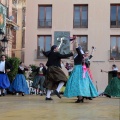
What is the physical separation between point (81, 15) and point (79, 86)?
85.7ft

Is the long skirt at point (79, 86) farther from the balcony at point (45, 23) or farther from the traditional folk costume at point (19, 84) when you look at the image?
the balcony at point (45, 23)

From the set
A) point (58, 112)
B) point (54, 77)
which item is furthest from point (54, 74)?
point (58, 112)

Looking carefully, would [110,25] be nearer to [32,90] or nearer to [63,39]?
[63,39]

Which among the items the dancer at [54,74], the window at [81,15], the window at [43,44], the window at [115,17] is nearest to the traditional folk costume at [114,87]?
the dancer at [54,74]

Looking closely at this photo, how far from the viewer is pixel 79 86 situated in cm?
1023

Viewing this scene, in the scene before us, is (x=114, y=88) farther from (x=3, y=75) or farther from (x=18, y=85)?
(x=3, y=75)

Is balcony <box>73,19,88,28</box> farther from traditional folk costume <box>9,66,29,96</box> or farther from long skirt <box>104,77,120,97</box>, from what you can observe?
long skirt <box>104,77,120,97</box>

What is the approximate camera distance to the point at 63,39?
34.8m

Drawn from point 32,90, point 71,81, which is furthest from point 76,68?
point 32,90

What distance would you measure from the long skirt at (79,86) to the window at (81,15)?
25.4 metres

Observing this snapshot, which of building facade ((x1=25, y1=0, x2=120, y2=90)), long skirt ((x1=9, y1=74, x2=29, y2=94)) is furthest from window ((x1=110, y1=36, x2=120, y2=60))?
long skirt ((x1=9, y1=74, x2=29, y2=94))

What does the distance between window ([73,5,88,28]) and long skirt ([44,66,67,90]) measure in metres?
24.7

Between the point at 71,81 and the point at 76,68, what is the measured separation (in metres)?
0.39

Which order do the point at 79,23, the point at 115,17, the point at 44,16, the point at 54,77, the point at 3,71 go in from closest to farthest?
1. the point at 54,77
2. the point at 3,71
3. the point at 115,17
4. the point at 79,23
5. the point at 44,16
